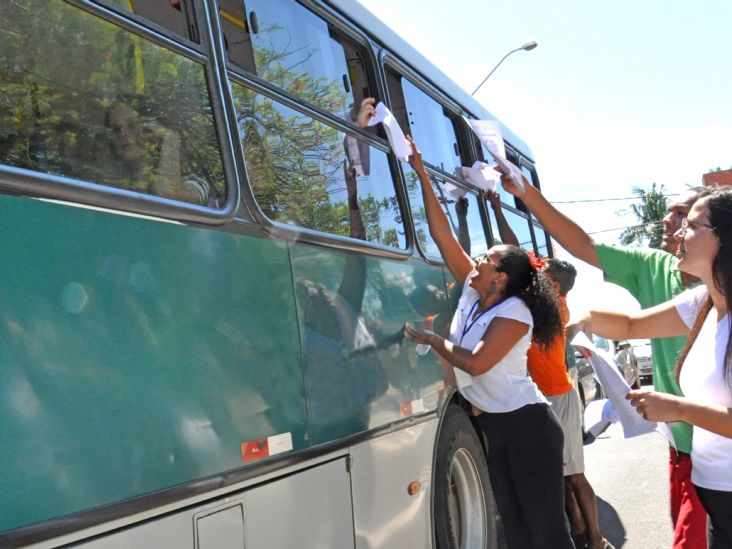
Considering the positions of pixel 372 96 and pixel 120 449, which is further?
pixel 372 96

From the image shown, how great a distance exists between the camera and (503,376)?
14.0 ft

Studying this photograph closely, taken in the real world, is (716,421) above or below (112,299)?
below

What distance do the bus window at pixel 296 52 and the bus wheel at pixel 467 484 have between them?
1.99m

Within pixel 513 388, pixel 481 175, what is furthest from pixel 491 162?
pixel 513 388

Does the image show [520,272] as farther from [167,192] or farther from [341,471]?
[167,192]

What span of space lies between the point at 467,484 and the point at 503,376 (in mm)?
1211

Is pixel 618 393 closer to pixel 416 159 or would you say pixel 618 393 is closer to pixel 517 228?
pixel 416 159

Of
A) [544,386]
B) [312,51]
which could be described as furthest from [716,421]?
[544,386]

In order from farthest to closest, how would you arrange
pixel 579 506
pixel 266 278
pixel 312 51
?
pixel 579 506, pixel 312 51, pixel 266 278

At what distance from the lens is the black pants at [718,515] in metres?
2.66

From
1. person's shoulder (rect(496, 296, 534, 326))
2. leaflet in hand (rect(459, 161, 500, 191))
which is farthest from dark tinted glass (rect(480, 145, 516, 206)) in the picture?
person's shoulder (rect(496, 296, 534, 326))

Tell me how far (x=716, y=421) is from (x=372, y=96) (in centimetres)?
276

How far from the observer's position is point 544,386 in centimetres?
571

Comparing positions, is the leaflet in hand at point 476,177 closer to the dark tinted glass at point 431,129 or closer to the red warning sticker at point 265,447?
the dark tinted glass at point 431,129
